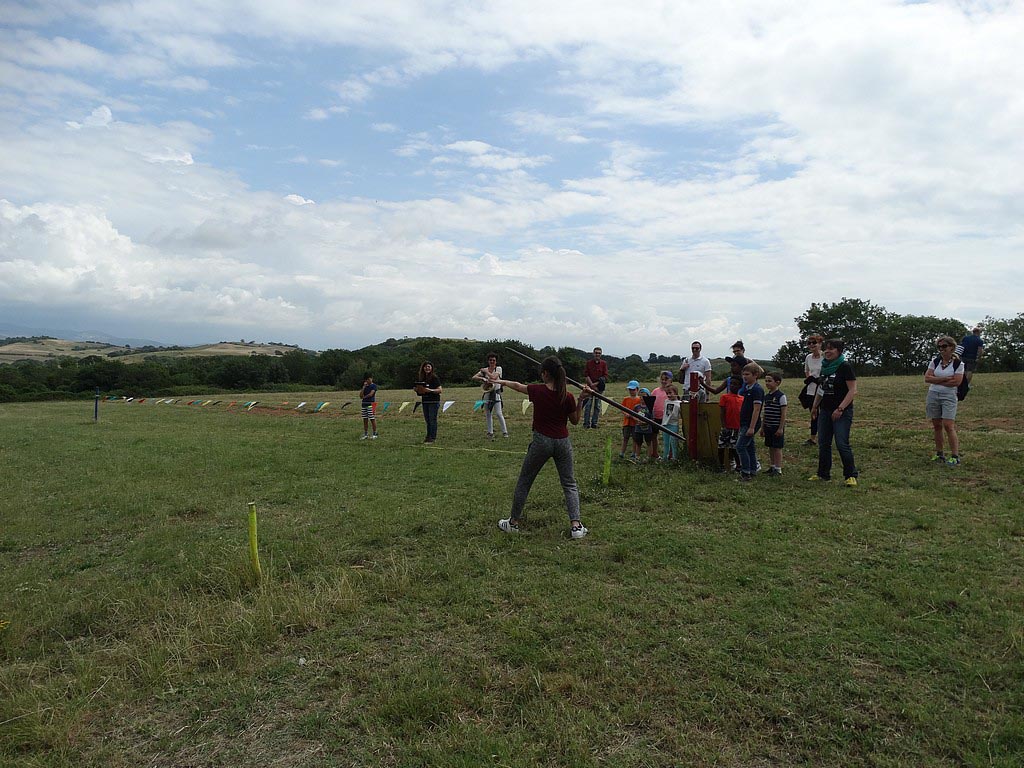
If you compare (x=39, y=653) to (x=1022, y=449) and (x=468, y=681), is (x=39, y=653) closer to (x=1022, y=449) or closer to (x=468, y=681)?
(x=468, y=681)

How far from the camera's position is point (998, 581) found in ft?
15.4

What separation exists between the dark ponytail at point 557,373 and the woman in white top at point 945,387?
558 cm

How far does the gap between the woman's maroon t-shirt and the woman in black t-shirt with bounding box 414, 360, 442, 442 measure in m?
6.69

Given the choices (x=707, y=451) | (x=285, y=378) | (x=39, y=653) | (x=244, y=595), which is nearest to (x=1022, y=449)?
(x=707, y=451)

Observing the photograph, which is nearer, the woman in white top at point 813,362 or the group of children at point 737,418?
the group of children at point 737,418

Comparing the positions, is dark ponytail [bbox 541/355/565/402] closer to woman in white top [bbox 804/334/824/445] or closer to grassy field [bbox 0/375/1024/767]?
grassy field [bbox 0/375/1024/767]

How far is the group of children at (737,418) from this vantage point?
8312mm

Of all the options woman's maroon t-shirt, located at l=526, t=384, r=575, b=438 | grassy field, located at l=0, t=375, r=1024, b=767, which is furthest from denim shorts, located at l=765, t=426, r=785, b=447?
woman's maroon t-shirt, located at l=526, t=384, r=575, b=438

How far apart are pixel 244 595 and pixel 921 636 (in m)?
5.29

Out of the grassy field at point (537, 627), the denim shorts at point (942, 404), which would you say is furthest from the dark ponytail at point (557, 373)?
the denim shorts at point (942, 404)

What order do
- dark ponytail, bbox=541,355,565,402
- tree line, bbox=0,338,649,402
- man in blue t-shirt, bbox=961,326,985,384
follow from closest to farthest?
dark ponytail, bbox=541,355,565,402, man in blue t-shirt, bbox=961,326,985,384, tree line, bbox=0,338,649,402

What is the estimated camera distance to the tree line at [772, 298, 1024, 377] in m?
57.0

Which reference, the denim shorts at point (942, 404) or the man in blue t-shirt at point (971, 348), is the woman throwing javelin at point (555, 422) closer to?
the denim shorts at point (942, 404)

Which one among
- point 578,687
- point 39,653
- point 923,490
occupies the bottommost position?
point 39,653
